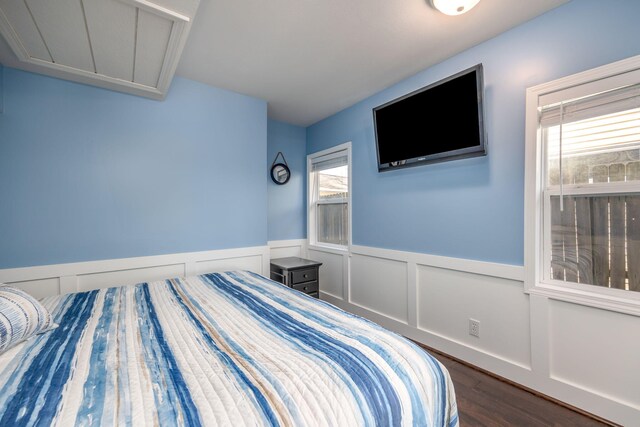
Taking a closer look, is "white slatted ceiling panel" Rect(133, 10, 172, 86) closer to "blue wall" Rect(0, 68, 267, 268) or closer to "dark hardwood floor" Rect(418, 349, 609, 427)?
"blue wall" Rect(0, 68, 267, 268)

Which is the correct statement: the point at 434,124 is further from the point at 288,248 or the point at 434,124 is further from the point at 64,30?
the point at 64,30

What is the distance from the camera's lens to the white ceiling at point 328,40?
1664mm

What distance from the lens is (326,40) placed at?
1967 mm

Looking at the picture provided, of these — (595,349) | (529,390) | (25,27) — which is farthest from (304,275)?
(25,27)

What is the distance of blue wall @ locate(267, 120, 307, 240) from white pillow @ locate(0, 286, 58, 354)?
7.90ft

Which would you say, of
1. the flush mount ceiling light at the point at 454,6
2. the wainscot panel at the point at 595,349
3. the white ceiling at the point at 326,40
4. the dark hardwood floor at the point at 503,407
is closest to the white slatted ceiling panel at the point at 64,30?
the white ceiling at the point at 326,40

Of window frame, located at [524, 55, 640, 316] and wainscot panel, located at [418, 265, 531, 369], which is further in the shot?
wainscot panel, located at [418, 265, 531, 369]

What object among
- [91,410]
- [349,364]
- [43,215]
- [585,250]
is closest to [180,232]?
[43,215]

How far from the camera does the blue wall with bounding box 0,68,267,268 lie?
6.31ft

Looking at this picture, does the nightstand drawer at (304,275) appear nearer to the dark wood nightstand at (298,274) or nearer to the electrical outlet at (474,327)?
the dark wood nightstand at (298,274)

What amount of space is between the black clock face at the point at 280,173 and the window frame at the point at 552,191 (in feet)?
8.53

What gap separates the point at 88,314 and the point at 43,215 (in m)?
1.09

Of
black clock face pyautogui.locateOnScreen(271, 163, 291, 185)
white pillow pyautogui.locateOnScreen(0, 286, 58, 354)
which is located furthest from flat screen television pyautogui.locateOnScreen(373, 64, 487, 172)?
white pillow pyautogui.locateOnScreen(0, 286, 58, 354)

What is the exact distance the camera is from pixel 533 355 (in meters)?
1.79
